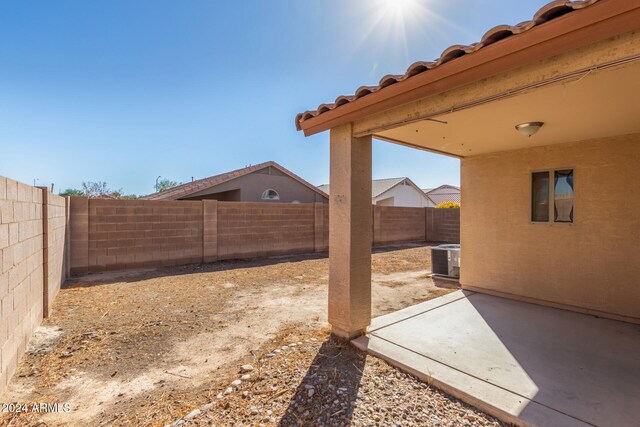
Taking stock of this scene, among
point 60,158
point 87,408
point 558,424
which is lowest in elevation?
point 87,408

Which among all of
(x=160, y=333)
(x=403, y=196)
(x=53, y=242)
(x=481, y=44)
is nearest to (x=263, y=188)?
(x=53, y=242)

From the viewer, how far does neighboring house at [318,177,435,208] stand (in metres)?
28.2

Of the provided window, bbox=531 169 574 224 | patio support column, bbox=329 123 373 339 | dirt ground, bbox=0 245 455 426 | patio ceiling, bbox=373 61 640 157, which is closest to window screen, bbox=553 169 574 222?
window, bbox=531 169 574 224

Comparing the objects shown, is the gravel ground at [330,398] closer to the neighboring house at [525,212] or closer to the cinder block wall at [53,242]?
the neighboring house at [525,212]

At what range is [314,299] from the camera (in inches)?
242

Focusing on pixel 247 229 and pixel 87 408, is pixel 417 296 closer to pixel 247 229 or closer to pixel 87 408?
pixel 87 408

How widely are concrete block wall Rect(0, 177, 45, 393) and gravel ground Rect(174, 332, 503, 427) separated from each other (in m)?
2.16

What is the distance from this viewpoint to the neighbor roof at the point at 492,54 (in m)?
1.86

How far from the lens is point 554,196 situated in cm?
508

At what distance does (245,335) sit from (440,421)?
2.85 m

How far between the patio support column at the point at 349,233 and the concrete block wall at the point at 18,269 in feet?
11.2

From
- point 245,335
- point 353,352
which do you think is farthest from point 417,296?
point 245,335

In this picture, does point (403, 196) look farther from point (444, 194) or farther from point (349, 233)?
point (349, 233)

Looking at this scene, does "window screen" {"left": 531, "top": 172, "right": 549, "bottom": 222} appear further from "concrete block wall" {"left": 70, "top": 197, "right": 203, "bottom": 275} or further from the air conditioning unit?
"concrete block wall" {"left": 70, "top": 197, "right": 203, "bottom": 275}
